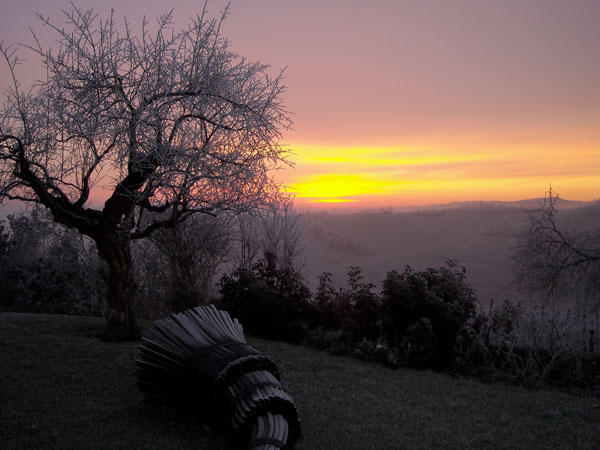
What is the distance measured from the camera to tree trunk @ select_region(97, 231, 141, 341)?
862 cm

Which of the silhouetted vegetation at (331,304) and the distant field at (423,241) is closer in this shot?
the silhouetted vegetation at (331,304)

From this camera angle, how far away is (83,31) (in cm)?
786

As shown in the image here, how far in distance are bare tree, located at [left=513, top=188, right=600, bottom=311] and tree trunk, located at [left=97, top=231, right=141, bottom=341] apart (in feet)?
35.0

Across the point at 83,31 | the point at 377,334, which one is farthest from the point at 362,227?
the point at 83,31

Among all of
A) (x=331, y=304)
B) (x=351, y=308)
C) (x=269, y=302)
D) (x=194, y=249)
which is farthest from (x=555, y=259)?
(x=194, y=249)

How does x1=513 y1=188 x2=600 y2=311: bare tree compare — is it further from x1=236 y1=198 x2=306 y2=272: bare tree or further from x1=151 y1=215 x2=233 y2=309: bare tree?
x1=151 y1=215 x2=233 y2=309: bare tree

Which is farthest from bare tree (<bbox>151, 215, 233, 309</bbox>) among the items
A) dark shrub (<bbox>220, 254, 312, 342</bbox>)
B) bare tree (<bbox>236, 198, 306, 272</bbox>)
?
dark shrub (<bbox>220, 254, 312, 342</bbox>)

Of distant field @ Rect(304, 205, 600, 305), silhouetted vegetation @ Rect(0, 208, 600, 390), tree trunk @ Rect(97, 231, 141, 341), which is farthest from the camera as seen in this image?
distant field @ Rect(304, 205, 600, 305)

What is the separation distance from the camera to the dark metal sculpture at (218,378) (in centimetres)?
455

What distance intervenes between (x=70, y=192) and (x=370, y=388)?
799 centimetres

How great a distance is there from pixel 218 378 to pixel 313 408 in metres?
1.74

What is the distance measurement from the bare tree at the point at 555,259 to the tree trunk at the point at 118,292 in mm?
10673

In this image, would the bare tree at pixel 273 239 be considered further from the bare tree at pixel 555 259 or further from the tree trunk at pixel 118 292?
the bare tree at pixel 555 259

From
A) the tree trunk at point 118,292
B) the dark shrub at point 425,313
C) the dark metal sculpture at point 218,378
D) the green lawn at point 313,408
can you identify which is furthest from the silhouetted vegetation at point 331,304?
the dark metal sculpture at point 218,378
